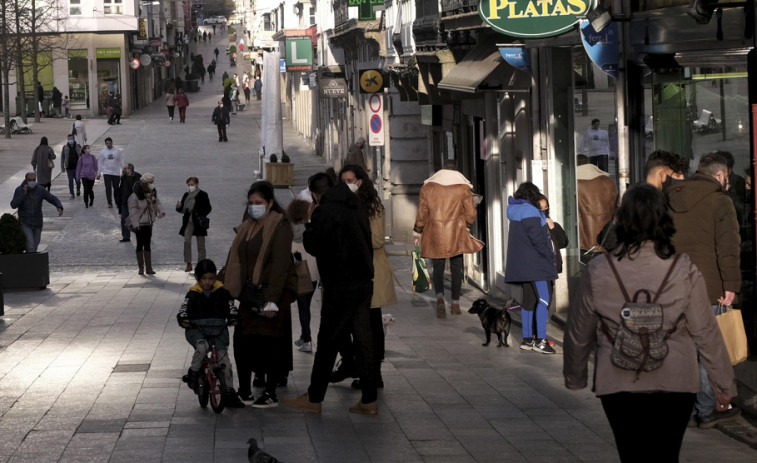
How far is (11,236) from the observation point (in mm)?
20812

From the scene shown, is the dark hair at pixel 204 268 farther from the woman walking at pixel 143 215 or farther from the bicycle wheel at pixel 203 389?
the woman walking at pixel 143 215

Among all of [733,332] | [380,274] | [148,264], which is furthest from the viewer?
[148,264]

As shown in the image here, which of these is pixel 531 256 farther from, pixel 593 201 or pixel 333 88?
pixel 333 88

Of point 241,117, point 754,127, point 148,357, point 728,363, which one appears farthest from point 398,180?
point 241,117

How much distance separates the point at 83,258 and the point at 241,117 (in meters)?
40.8

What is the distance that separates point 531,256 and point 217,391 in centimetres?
437

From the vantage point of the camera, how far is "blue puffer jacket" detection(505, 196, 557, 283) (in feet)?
43.8

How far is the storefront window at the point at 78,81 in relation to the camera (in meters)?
67.3

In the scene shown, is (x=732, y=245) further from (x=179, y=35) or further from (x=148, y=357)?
(x=179, y=35)

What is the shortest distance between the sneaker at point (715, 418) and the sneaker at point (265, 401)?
121 inches

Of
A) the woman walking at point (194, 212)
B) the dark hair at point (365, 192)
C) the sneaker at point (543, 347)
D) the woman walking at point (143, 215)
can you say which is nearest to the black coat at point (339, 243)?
the dark hair at point (365, 192)

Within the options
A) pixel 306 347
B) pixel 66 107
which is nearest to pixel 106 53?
pixel 66 107

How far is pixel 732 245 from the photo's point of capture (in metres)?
9.03

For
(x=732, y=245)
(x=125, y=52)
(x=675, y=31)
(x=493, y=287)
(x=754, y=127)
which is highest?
(x=125, y=52)
